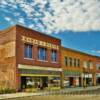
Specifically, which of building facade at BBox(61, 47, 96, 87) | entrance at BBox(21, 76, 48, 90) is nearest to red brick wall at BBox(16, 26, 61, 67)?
entrance at BBox(21, 76, 48, 90)

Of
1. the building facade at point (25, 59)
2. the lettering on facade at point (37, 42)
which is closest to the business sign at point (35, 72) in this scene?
the building facade at point (25, 59)

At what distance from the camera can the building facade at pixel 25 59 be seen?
132 feet

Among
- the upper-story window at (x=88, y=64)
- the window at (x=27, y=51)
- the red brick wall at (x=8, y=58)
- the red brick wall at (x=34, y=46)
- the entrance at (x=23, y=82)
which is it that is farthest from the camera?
the upper-story window at (x=88, y=64)

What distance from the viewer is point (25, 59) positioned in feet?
138

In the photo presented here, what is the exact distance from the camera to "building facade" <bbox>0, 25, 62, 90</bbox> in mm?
40312

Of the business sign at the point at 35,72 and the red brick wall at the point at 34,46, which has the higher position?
the red brick wall at the point at 34,46

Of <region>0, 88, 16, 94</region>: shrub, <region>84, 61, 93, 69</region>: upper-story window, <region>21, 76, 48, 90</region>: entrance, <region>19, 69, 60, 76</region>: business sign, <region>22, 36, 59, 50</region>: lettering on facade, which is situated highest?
<region>22, 36, 59, 50</region>: lettering on facade

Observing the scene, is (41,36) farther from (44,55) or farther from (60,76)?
A: (60,76)

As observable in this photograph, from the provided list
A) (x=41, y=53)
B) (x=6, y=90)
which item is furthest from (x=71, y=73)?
(x=6, y=90)

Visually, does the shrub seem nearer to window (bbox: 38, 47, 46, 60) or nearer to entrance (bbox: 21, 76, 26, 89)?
entrance (bbox: 21, 76, 26, 89)

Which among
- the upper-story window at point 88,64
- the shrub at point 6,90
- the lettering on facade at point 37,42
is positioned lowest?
the shrub at point 6,90

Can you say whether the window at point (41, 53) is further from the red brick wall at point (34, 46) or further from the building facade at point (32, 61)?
the red brick wall at point (34, 46)

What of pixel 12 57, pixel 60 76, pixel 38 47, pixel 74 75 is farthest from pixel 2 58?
pixel 74 75

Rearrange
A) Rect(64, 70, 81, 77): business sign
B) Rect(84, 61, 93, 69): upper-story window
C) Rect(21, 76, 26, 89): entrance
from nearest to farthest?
Rect(21, 76, 26, 89): entrance → Rect(64, 70, 81, 77): business sign → Rect(84, 61, 93, 69): upper-story window
